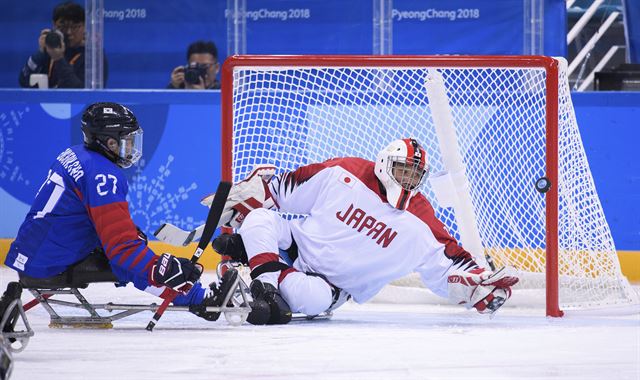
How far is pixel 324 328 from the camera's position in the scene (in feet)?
15.8

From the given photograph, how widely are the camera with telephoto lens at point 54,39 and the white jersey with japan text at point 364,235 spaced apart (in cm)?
284

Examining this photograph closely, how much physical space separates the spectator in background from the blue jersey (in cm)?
Answer: 296

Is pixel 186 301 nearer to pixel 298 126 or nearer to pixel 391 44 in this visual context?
pixel 298 126

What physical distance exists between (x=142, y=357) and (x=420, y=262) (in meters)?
1.62

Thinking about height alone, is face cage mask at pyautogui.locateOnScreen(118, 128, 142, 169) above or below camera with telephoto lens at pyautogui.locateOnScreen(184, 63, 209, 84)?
below

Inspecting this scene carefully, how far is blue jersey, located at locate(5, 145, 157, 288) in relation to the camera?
4.50 metres

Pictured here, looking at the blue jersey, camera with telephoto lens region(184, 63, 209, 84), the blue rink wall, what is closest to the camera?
the blue jersey

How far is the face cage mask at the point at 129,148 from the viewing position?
15.4ft

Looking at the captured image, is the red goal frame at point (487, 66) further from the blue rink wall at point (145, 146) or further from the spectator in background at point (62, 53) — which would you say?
the spectator in background at point (62, 53)

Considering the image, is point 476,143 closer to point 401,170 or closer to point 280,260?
point 401,170

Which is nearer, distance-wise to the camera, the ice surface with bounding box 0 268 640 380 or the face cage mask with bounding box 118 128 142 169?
the ice surface with bounding box 0 268 640 380

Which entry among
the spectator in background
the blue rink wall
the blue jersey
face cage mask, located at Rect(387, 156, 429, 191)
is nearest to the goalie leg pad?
the blue jersey

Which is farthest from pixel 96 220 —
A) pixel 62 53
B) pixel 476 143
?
pixel 62 53

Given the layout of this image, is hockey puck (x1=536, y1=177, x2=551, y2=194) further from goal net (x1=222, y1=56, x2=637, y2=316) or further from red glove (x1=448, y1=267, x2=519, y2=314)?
red glove (x1=448, y1=267, x2=519, y2=314)
